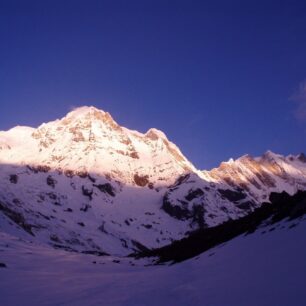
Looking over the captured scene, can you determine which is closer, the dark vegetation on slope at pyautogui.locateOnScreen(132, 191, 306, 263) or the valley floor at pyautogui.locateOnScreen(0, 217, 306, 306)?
the valley floor at pyautogui.locateOnScreen(0, 217, 306, 306)

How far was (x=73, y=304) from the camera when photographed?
17.2m

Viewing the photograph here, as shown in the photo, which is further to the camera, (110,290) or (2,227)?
(2,227)

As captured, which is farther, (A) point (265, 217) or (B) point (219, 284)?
(A) point (265, 217)

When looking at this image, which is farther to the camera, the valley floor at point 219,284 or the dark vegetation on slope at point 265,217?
the dark vegetation on slope at point 265,217

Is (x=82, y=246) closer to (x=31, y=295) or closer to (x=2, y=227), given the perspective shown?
(x=2, y=227)

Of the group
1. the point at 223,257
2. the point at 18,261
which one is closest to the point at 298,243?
the point at 223,257

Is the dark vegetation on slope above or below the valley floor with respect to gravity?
above

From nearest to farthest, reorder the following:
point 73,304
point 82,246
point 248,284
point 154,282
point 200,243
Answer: point 248,284, point 73,304, point 154,282, point 200,243, point 82,246

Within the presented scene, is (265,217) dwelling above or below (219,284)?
above

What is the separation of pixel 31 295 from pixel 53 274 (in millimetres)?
8406

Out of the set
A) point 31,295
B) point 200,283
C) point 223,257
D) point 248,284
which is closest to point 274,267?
point 248,284

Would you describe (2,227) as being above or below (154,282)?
above

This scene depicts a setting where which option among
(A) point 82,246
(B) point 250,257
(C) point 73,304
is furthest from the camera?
(A) point 82,246

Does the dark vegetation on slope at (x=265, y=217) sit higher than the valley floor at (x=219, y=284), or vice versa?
the dark vegetation on slope at (x=265, y=217)
